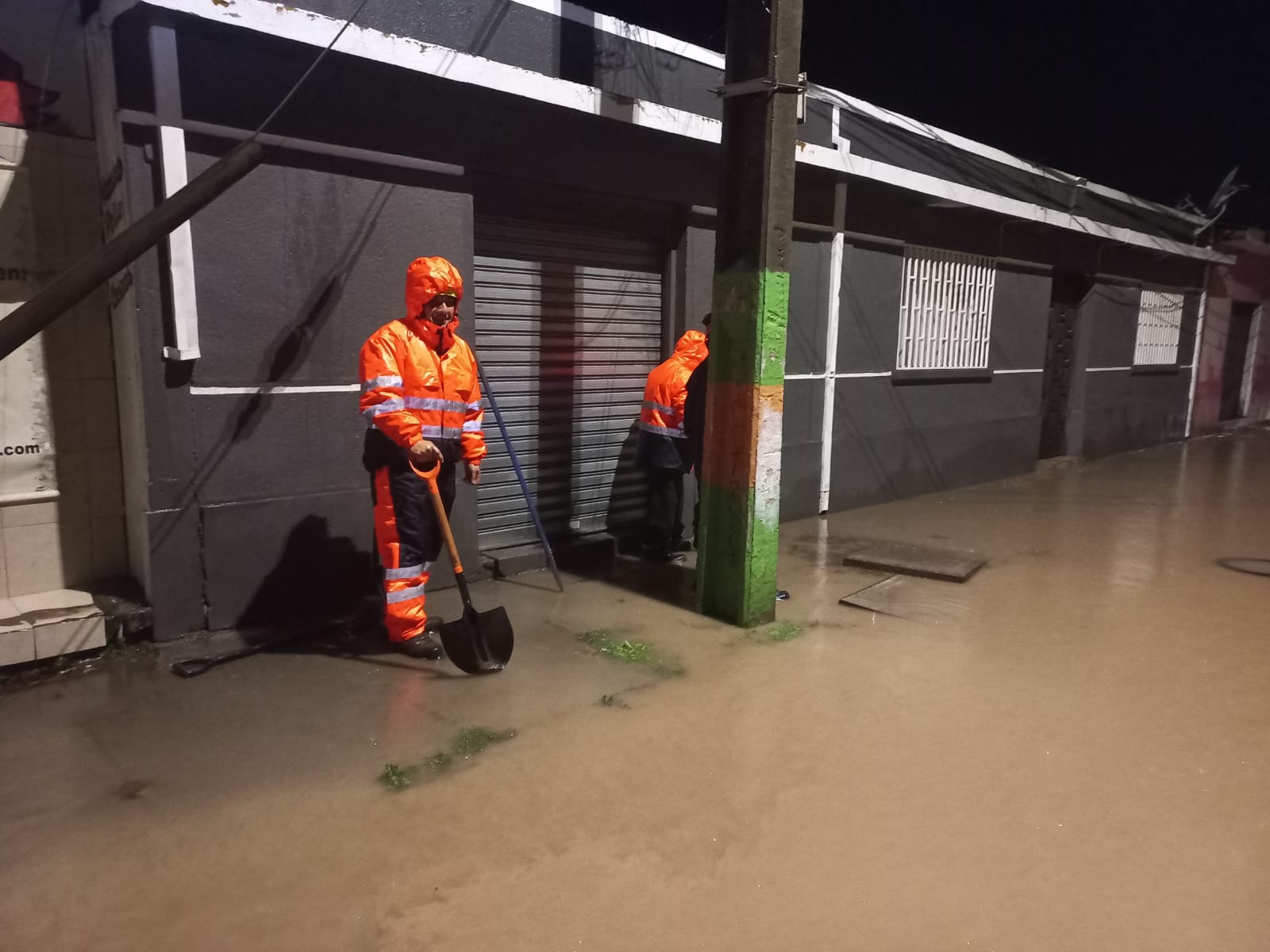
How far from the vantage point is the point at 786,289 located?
5086 millimetres

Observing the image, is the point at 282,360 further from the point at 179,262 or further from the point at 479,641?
the point at 479,641

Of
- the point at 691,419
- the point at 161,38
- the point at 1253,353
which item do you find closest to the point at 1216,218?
the point at 1253,353

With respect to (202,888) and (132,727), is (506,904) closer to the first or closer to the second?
(202,888)

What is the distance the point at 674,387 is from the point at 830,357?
265cm

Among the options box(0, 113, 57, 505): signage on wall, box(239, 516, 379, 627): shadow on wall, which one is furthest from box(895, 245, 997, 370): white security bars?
box(0, 113, 57, 505): signage on wall

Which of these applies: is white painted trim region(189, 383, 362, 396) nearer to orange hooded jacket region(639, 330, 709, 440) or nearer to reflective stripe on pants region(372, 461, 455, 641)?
reflective stripe on pants region(372, 461, 455, 641)

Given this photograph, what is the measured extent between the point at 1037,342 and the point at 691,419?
279 inches

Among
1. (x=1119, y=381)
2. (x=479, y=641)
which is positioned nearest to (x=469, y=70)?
(x=479, y=641)

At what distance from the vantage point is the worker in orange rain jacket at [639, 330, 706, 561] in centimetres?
659

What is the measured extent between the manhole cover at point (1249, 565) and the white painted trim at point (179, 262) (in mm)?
7464

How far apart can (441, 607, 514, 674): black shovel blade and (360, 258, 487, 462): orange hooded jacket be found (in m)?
0.89

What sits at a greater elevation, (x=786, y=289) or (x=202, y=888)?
(x=786, y=289)

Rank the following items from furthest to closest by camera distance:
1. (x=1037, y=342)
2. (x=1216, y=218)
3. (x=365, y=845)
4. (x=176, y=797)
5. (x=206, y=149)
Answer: (x=1216, y=218)
(x=1037, y=342)
(x=206, y=149)
(x=176, y=797)
(x=365, y=845)

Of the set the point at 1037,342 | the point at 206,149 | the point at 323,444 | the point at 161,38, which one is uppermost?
the point at 161,38
